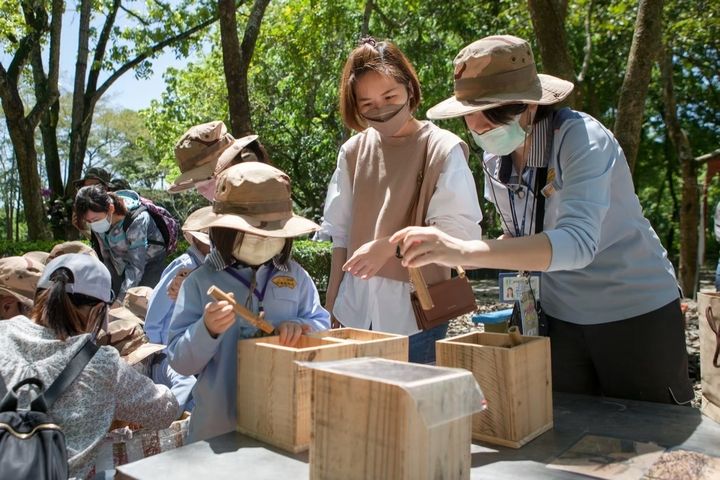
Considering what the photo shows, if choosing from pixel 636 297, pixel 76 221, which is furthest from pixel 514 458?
pixel 76 221

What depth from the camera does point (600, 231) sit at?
1.80 m

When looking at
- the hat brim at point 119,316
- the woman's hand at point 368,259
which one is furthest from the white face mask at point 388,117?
the hat brim at point 119,316

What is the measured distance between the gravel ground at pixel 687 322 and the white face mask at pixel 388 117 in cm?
132

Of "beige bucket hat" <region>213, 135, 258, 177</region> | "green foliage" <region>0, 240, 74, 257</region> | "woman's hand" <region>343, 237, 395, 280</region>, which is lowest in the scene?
"woman's hand" <region>343, 237, 395, 280</region>

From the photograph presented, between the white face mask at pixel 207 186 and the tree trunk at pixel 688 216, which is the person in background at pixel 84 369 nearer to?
the white face mask at pixel 207 186

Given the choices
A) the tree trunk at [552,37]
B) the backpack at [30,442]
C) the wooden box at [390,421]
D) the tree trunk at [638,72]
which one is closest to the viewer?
the wooden box at [390,421]

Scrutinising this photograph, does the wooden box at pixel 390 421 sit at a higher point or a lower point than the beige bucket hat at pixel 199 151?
lower

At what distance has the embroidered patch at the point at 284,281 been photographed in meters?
2.09

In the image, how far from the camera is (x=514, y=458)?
4.81ft

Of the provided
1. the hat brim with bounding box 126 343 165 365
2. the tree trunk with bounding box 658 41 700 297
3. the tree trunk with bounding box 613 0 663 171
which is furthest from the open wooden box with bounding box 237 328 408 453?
the tree trunk with bounding box 658 41 700 297

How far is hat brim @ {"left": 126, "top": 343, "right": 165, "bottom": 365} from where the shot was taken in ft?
9.34

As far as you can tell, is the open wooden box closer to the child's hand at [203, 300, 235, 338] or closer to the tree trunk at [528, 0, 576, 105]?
the child's hand at [203, 300, 235, 338]

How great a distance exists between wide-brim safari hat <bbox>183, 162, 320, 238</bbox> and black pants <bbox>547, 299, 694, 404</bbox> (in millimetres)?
955

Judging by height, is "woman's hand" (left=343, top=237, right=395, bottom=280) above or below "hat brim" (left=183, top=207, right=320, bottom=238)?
below
